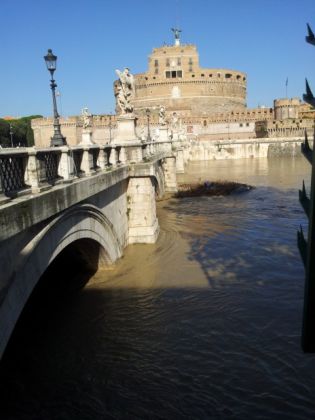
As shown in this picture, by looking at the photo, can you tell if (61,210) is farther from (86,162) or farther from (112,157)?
(112,157)

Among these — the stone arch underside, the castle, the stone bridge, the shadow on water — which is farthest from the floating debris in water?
the castle

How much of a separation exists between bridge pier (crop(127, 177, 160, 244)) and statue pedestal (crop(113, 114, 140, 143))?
84.3 inches

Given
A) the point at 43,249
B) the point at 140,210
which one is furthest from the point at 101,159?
the point at 43,249

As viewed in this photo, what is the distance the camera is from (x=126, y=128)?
53.4 feet

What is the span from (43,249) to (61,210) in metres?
0.83

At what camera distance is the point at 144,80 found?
95.6 meters

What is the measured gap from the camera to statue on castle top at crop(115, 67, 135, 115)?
15734 millimetres

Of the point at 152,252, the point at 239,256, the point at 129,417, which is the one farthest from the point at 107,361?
the point at 239,256

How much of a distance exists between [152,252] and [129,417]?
8.38 m

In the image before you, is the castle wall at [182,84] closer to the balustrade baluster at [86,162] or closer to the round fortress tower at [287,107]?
the round fortress tower at [287,107]

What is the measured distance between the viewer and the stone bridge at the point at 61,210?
542 centimetres

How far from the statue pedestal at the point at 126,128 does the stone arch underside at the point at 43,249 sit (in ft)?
19.0

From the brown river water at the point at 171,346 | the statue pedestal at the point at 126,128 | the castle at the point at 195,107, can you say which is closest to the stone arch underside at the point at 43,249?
the brown river water at the point at 171,346

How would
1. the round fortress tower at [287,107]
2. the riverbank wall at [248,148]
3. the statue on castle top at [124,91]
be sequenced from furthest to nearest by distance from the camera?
the round fortress tower at [287,107], the riverbank wall at [248,148], the statue on castle top at [124,91]
